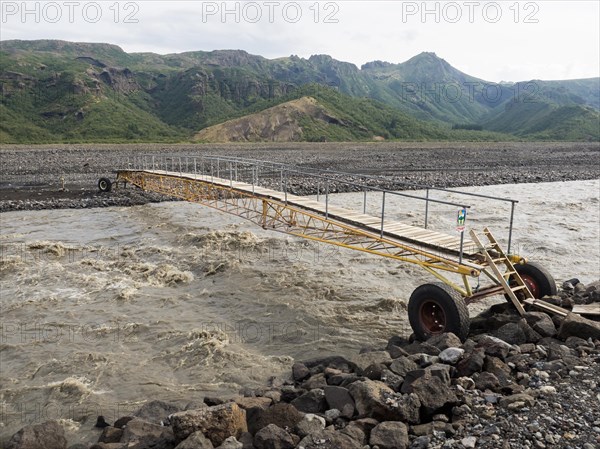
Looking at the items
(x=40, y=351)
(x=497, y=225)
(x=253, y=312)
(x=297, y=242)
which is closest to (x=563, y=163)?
(x=497, y=225)

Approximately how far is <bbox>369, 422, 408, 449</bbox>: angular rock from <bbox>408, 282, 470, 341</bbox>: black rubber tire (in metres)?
3.05

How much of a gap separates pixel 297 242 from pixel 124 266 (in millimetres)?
6128

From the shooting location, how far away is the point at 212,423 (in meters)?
5.34

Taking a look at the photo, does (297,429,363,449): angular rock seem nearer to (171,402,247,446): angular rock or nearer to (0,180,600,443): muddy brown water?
(171,402,247,446): angular rock

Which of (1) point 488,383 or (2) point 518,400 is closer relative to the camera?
(2) point 518,400

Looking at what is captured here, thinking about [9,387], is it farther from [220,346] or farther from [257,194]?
[257,194]

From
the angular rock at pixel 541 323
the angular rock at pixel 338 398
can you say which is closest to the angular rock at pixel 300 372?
the angular rock at pixel 338 398

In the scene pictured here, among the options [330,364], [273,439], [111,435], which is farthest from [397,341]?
[111,435]

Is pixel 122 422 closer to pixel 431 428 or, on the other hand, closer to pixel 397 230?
pixel 431 428

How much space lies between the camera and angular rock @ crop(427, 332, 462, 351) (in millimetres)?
7262

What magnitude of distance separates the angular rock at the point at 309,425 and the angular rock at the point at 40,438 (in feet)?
9.71

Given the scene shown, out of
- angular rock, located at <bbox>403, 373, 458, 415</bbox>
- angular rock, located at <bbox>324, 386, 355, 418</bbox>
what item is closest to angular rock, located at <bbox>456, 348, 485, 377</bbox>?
angular rock, located at <bbox>403, 373, 458, 415</bbox>

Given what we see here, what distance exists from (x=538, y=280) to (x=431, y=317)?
→ 9.48ft

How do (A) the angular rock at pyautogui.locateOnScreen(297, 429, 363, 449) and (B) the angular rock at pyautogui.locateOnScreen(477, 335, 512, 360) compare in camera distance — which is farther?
(B) the angular rock at pyautogui.locateOnScreen(477, 335, 512, 360)
